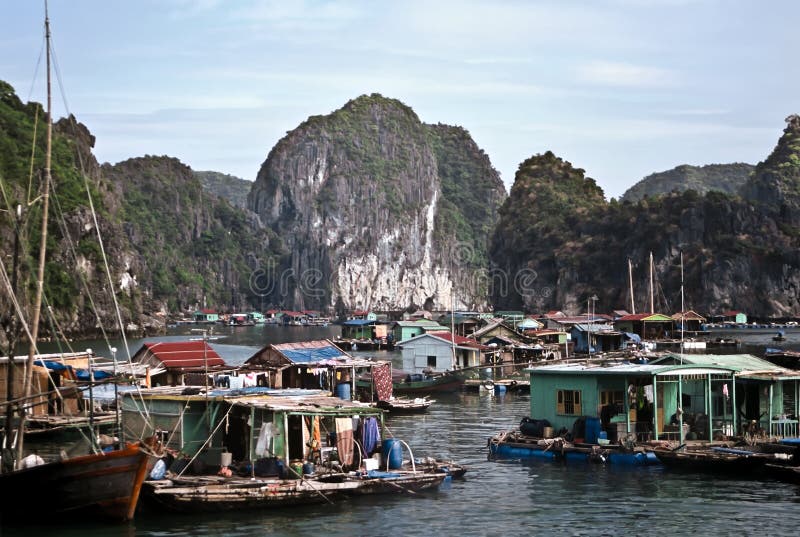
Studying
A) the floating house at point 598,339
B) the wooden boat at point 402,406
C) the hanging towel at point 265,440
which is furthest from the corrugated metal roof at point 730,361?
the floating house at point 598,339

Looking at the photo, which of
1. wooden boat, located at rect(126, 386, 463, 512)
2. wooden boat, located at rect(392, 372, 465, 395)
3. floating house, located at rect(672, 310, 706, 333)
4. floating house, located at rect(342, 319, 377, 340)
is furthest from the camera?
floating house, located at rect(342, 319, 377, 340)

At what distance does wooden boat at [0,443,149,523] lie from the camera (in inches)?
986

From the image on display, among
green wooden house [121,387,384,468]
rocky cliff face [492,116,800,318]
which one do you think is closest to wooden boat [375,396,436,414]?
green wooden house [121,387,384,468]

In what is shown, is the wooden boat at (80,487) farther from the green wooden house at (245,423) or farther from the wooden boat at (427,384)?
the wooden boat at (427,384)

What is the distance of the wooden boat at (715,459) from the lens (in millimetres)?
31625

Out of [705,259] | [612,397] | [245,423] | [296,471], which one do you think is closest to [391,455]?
[296,471]

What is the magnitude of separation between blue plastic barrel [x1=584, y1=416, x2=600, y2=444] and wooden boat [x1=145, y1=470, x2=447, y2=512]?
27.8 feet

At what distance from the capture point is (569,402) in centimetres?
3572

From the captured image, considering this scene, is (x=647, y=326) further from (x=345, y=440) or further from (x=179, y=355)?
(x=345, y=440)

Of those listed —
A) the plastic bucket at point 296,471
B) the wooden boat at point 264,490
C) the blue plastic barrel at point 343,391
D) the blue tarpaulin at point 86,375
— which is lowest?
the wooden boat at point 264,490

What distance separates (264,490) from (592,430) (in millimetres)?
13129

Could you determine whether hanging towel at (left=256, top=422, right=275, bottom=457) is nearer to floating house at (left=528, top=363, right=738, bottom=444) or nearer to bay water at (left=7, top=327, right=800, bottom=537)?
bay water at (left=7, top=327, right=800, bottom=537)

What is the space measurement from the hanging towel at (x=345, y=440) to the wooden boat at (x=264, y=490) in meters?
0.85

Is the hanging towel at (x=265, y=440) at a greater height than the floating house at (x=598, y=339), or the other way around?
the floating house at (x=598, y=339)
